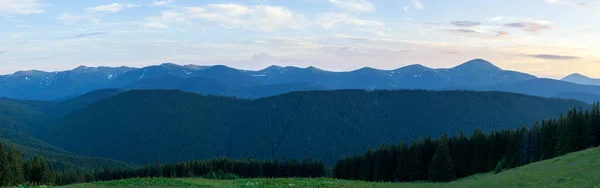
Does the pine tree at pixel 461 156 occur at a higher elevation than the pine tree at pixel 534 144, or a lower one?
lower

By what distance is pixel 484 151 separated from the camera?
7912cm

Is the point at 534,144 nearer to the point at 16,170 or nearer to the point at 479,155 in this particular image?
the point at 479,155

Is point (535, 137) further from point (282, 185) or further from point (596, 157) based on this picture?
point (282, 185)

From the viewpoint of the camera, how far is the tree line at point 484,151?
220 ft

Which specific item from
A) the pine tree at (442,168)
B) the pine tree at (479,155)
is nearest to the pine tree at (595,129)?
the pine tree at (479,155)

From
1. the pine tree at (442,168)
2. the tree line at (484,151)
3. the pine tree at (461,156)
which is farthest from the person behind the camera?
the pine tree at (461,156)

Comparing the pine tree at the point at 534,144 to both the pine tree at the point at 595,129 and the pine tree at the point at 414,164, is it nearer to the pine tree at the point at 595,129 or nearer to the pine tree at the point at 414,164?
the pine tree at the point at 595,129

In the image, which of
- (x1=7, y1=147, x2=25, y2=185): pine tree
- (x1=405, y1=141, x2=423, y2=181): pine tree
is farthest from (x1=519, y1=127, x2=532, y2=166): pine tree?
(x1=7, y1=147, x2=25, y2=185): pine tree

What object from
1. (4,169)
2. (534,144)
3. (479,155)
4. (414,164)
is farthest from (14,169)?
(534,144)

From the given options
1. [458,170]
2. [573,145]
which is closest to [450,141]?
[458,170]

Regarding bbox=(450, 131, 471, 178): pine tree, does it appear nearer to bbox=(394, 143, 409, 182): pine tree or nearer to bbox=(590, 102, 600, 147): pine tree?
bbox=(394, 143, 409, 182): pine tree

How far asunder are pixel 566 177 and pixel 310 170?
8848 cm

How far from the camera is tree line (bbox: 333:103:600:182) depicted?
67.1 m

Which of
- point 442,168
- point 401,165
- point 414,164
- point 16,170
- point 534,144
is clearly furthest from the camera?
point 401,165
